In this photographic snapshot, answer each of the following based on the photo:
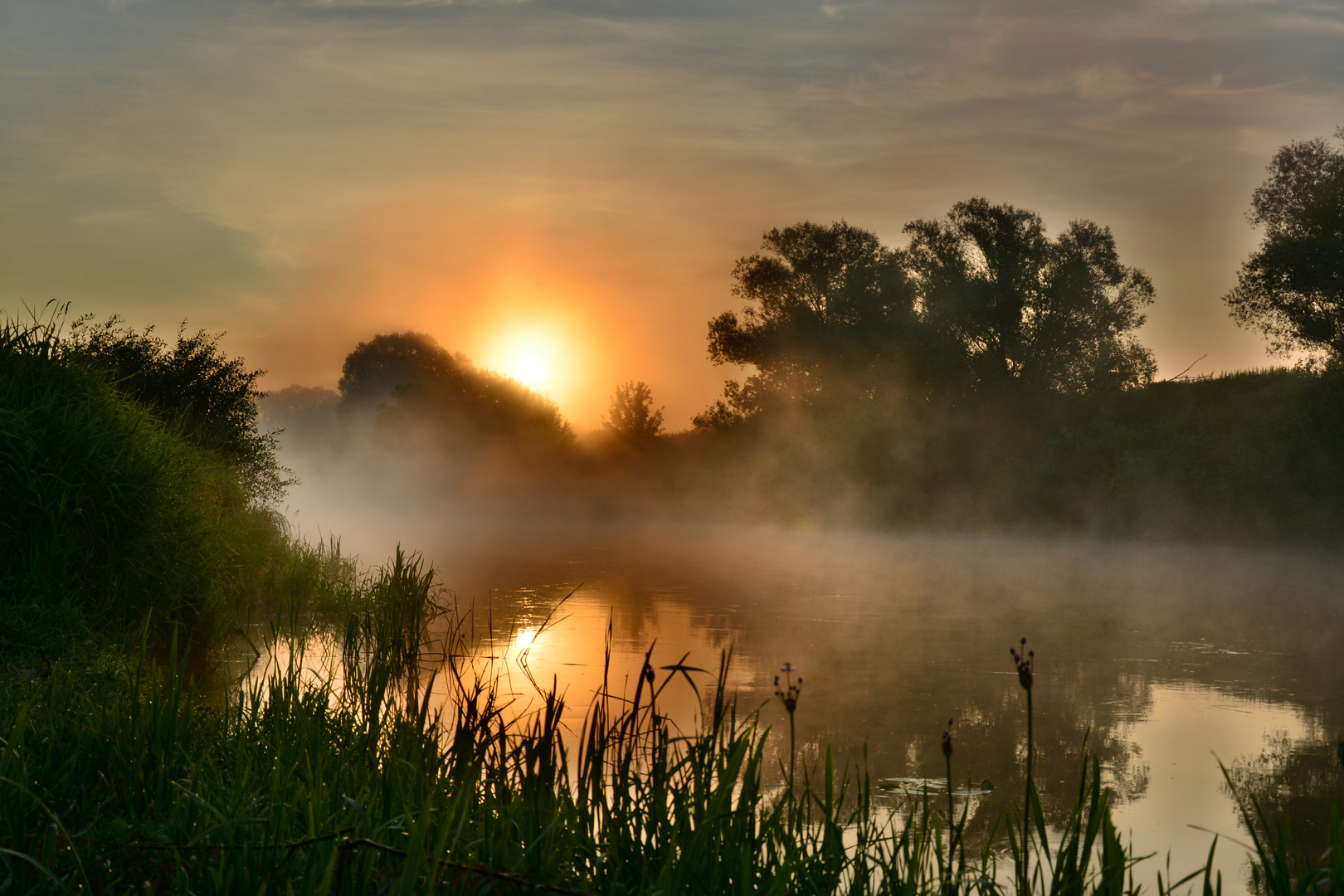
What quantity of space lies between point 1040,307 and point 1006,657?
26.8 m

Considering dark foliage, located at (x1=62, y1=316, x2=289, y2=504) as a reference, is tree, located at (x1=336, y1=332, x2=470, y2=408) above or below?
above

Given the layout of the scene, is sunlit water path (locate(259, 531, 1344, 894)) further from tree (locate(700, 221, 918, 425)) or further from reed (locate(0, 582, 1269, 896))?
tree (locate(700, 221, 918, 425))

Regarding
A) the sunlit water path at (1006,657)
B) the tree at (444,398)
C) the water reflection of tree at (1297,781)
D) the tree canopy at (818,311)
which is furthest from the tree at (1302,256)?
the tree at (444,398)

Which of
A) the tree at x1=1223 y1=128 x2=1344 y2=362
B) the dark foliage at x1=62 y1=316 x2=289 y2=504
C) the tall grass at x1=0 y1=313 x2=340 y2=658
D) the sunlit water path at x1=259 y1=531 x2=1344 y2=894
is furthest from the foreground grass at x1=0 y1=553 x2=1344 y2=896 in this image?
the tree at x1=1223 y1=128 x2=1344 y2=362

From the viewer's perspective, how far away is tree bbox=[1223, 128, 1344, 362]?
2309cm

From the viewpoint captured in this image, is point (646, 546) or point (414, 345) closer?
point (646, 546)

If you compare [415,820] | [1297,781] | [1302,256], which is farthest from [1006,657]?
[1302,256]

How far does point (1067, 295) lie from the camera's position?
34.1 m

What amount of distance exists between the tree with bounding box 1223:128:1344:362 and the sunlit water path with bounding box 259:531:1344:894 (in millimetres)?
6147

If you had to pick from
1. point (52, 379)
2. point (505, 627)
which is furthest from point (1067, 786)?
point (52, 379)

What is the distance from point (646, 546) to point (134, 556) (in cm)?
1985

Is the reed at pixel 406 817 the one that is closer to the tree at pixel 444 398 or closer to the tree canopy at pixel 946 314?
the tree canopy at pixel 946 314

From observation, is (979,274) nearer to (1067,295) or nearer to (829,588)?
(1067,295)

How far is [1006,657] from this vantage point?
1020 centimetres
